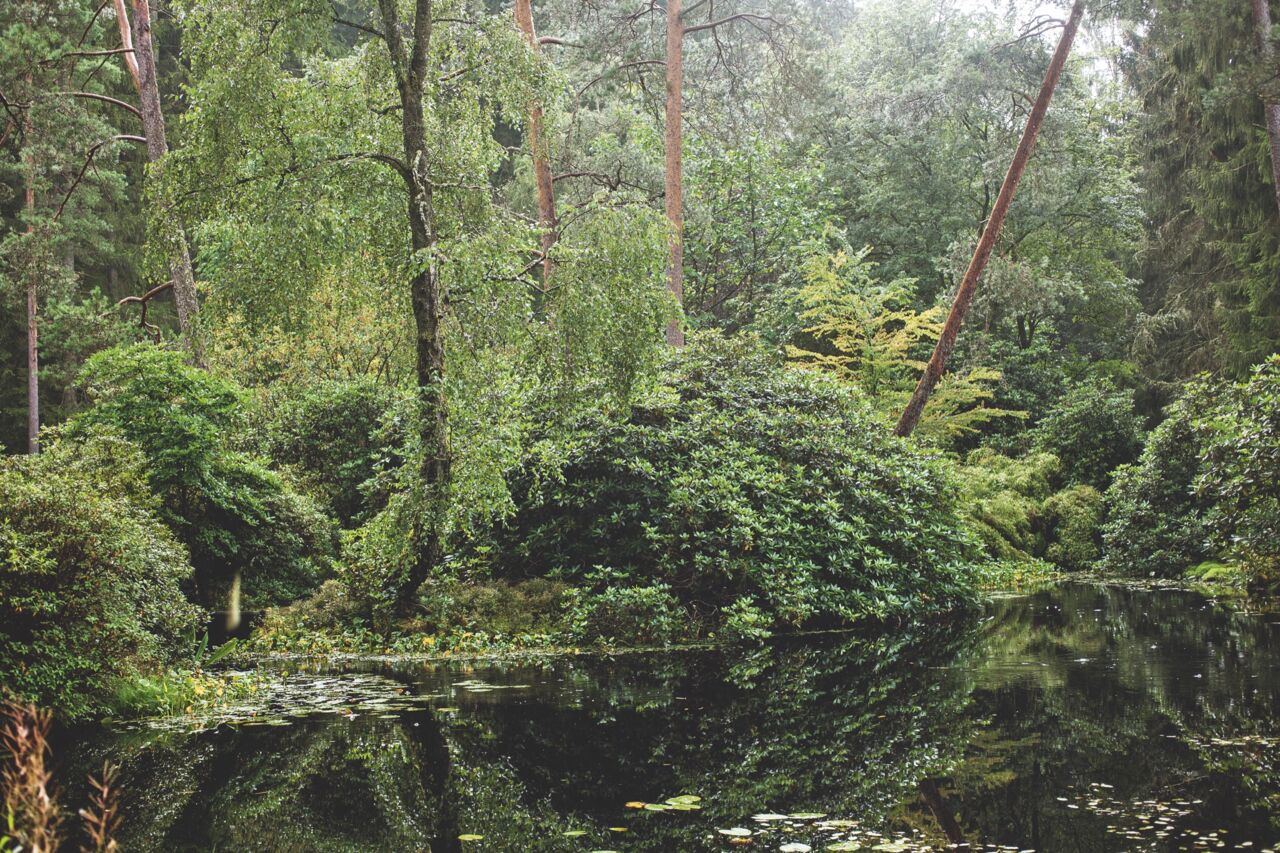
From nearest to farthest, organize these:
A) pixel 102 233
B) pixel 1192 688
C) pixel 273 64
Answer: pixel 1192 688, pixel 273 64, pixel 102 233

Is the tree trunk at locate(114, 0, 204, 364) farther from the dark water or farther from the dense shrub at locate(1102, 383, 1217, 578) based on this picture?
the dense shrub at locate(1102, 383, 1217, 578)

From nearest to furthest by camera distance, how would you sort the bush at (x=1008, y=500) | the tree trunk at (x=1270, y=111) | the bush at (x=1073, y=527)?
the tree trunk at (x=1270, y=111)
the bush at (x=1008, y=500)
the bush at (x=1073, y=527)

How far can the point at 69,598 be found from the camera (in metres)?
6.49

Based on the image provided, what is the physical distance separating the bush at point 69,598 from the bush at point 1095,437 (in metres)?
17.7

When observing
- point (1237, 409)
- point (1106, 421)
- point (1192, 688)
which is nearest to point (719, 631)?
point (1192, 688)

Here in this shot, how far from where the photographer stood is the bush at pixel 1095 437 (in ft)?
68.4

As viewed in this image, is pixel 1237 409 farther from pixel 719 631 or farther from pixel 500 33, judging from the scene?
pixel 500 33

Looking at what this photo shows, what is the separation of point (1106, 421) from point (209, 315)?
1720cm

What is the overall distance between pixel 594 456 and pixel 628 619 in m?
2.01

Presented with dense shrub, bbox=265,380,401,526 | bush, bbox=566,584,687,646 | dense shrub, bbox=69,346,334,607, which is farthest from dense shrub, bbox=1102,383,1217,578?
dense shrub, bbox=69,346,334,607

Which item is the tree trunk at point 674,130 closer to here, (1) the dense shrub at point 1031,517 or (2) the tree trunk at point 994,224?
(2) the tree trunk at point 994,224

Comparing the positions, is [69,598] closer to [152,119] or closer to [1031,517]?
[152,119]

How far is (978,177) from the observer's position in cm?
2506

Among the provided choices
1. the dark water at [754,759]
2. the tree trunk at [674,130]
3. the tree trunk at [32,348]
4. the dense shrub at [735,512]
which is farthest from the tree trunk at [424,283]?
the tree trunk at [32,348]
